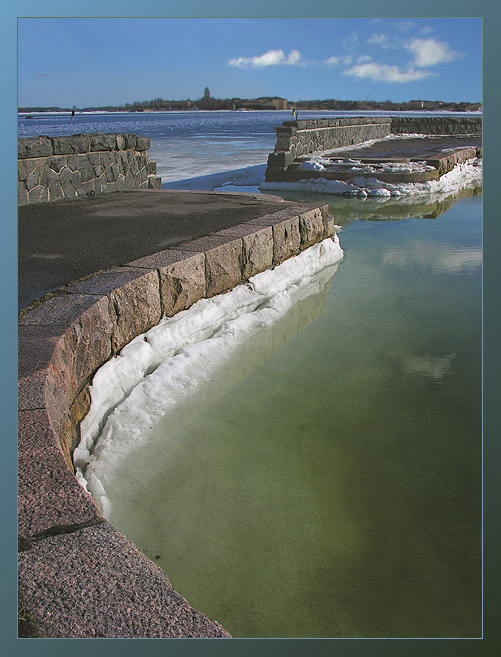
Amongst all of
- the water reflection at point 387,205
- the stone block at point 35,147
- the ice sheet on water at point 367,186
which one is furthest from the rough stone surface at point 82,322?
the ice sheet on water at point 367,186

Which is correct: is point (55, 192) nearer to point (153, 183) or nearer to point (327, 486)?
point (153, 183)

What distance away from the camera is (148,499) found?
8.31 ft

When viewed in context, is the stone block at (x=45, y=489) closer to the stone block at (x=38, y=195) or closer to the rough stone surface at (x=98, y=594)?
the rough stone surface at (x=98, y=594)

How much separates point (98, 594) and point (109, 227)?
425 centimetres

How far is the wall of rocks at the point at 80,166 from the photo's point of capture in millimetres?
6727

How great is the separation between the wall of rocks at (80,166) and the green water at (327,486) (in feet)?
12.7

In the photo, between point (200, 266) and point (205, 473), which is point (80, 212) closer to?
point (200, 266)

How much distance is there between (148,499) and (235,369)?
4.49 feet

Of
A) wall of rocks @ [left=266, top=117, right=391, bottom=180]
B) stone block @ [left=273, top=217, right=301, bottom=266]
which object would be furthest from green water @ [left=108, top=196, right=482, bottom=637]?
wall of rocks @ [left=266, top=117, right=391, bottom=180]

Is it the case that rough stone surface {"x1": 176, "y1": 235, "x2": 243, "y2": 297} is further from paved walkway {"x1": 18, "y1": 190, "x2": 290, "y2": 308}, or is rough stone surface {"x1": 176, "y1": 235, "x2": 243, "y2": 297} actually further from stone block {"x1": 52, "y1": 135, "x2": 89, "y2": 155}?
stone block {"x1": 52, "y1": 135, "x2": 89, "y2": 155}

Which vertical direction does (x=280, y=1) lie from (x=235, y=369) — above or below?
above

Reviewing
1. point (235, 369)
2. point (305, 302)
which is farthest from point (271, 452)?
point (305, 302)

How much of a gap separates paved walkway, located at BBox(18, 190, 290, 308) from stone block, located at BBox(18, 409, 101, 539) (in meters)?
1.44
